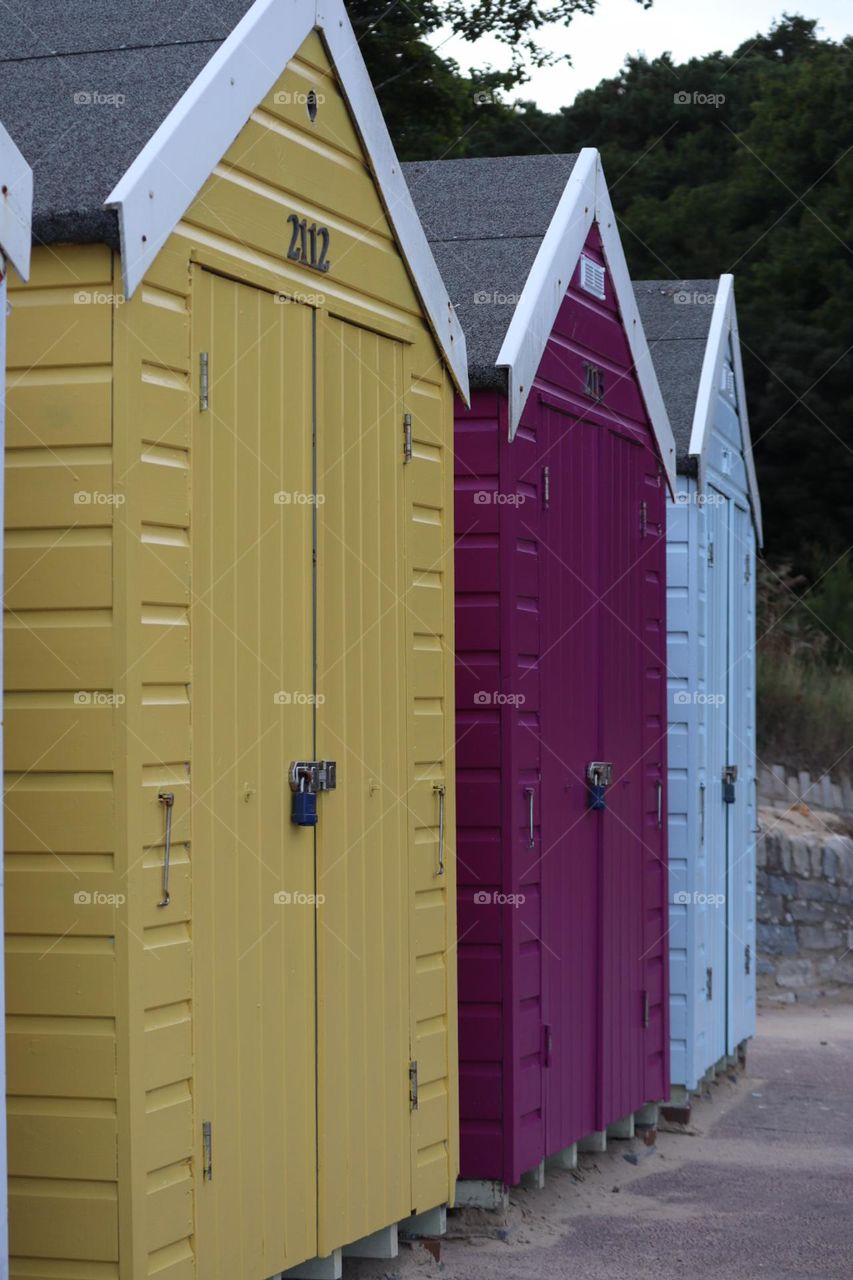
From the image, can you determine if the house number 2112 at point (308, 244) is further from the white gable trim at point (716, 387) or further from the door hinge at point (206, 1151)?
the white gable trim at point (716, 387)

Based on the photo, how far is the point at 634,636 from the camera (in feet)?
28.3

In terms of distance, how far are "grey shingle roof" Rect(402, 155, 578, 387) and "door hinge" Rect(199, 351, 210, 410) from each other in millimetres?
2161

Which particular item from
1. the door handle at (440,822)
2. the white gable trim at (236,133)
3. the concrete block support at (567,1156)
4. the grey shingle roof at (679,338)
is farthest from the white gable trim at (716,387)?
the door handle at (440,822)

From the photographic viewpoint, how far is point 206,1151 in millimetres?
4832

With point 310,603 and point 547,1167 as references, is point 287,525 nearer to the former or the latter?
point 310,603

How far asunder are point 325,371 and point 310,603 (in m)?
0.69

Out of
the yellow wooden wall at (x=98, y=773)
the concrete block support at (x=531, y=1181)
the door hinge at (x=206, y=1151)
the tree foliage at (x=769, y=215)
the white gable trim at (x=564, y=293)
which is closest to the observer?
the yellow wooden wall at (x=98, y=773)

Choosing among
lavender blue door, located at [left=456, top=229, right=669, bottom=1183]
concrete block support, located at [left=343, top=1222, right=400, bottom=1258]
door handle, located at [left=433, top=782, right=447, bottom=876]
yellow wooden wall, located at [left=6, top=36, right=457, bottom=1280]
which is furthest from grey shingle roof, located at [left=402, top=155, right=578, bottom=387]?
concrete block support, located at [left=343, top=1222, right=400, bottom=1258]

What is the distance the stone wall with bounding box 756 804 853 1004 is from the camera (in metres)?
15.7

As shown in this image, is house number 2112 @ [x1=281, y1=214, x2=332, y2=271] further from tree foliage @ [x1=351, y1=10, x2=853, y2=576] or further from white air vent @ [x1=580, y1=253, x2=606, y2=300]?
tree foliage @ [x1=351, y1=10, x2=853, y2=576]

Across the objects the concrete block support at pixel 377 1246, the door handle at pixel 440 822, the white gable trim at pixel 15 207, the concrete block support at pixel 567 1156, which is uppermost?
the white gable trim at pixel 15 207

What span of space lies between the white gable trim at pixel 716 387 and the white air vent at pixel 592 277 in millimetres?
1633

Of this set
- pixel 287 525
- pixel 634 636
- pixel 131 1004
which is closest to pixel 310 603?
pixel 287 525

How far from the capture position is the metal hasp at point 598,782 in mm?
7859
